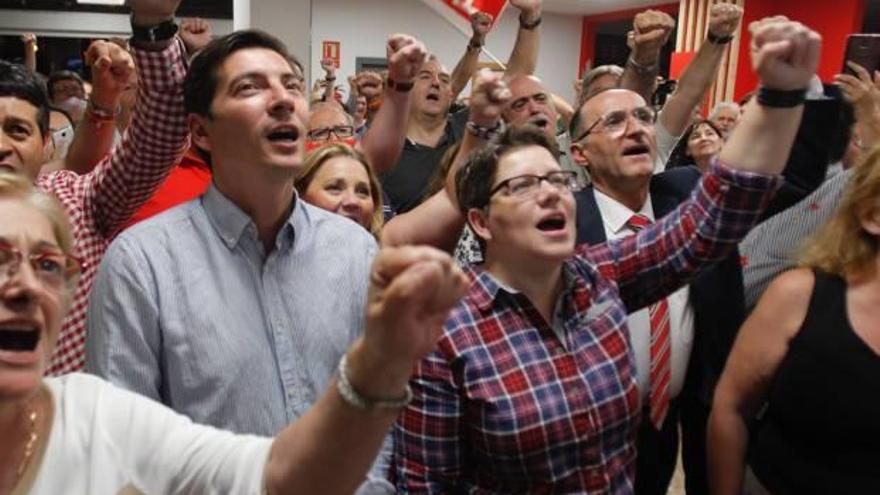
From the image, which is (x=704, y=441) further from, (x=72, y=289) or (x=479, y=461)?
(x=72, y=289)

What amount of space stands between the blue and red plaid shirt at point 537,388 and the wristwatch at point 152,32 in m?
0.82

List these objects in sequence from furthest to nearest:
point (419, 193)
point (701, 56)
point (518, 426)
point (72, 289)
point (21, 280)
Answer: point (419, 193) → point (701, 56) → point (518, 426) → point (72, 289) → point (21, 280)

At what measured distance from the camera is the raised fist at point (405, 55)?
190 centimetres

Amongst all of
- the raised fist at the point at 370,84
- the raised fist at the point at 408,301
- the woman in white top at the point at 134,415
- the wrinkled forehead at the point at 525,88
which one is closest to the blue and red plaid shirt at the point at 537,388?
the woman in white top at the point at 134,415

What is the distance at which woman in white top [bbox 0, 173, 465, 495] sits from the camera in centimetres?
82

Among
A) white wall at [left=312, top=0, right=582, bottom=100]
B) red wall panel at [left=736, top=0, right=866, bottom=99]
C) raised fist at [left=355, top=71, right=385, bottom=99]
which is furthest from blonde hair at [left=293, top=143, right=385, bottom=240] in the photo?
white wall at [left=312, top=0, right=582, bottom=100]

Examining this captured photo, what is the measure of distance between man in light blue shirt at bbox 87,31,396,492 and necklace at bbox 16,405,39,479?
270 mm

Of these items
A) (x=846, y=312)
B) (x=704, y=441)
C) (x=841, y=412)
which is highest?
(x=846, y=312)

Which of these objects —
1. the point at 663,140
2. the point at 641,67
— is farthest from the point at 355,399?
the point at 641,67

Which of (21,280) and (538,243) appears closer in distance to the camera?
(21,280)

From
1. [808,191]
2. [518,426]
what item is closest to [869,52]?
Result: [808,191]

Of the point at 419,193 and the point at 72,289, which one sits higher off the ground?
the point at 72,289

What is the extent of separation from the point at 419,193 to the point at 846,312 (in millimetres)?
1733

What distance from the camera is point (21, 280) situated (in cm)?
96
